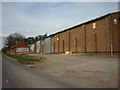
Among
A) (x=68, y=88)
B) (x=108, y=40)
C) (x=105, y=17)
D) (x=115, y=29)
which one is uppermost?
(x=105, y=17)

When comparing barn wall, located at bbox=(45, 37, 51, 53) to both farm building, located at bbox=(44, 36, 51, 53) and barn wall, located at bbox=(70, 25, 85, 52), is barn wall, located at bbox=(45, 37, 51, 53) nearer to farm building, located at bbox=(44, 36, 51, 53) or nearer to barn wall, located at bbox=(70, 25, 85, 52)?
farm building, located at bbox=(44, 36, 51, 53)

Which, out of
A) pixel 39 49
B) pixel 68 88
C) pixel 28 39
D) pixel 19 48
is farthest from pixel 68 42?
pixel 28 39

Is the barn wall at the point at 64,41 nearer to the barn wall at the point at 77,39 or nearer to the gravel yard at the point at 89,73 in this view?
the barn wall at the point at 77,39

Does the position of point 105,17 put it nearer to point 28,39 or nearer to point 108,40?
point 108,40

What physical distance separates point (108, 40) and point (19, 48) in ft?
171

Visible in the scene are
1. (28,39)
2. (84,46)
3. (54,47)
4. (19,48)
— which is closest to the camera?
(84,46)

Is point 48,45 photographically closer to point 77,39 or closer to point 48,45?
point 48,45

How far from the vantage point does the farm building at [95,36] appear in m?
24.3

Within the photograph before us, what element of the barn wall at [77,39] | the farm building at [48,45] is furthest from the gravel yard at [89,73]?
the farm building at [48,45]

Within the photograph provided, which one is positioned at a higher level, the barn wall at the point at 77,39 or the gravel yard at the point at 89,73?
the barn wall at the point at 77,39

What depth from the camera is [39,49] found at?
203 ft

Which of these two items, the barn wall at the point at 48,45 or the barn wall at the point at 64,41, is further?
the barn wall at the point at 48,45

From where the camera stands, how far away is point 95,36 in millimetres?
27266

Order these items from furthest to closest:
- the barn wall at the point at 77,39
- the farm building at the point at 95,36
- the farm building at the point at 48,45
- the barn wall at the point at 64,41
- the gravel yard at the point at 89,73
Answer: the farm building at the point at 48,45 → the barn wall at the point at 64,41 → the barn wall at the point at 77,39 → the farm building at the point at 95,36 → the gravel yard at the point at 89,73
